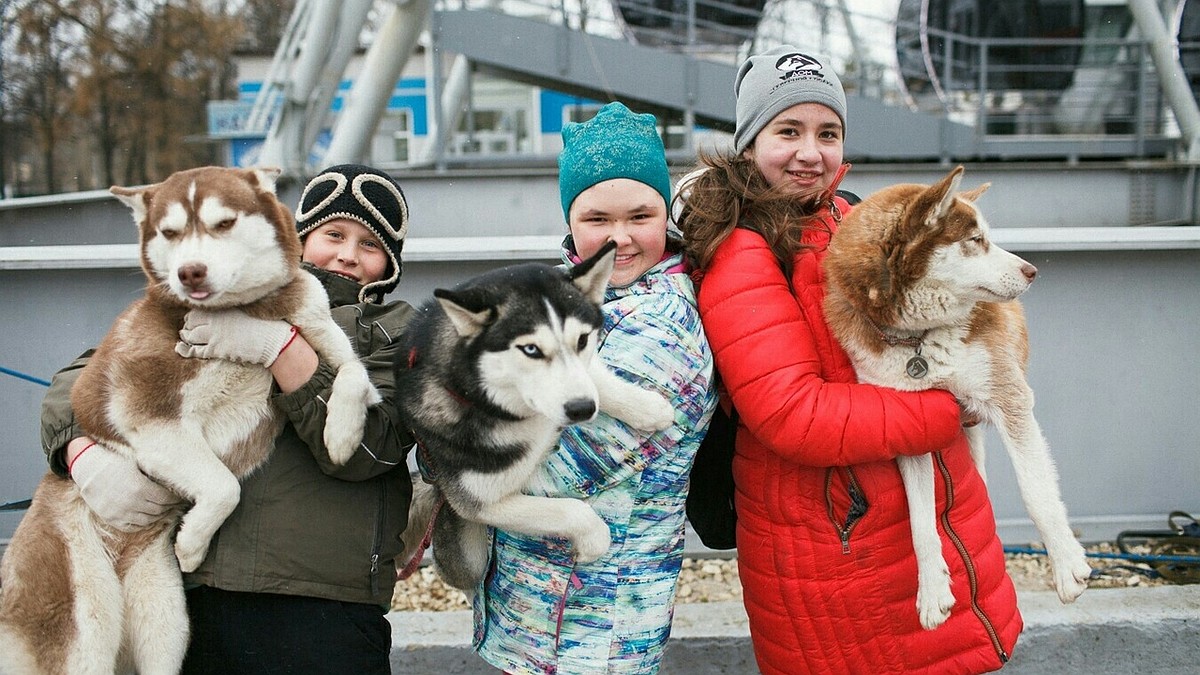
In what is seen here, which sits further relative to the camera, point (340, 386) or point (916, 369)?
point (916, 369)

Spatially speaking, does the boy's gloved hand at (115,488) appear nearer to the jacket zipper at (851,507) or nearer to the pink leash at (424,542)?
the pink leash at (424,542)

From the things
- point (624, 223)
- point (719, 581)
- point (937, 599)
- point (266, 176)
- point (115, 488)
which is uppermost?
point (266, 176)

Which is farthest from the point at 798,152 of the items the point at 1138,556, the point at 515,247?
the point at 1138,556

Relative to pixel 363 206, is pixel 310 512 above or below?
below

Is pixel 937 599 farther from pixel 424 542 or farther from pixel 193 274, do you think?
pixel 193 274

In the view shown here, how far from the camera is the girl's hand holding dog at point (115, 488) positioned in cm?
205

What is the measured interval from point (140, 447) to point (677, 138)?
1214cm

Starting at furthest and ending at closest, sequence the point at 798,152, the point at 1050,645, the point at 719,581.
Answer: the point at 719,581 → the point at 1050,645 → the point at 798,152

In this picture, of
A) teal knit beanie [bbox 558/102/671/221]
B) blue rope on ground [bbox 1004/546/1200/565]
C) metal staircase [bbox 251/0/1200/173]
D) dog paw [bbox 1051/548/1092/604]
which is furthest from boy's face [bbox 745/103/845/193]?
metal staircase [bbox 251/0/1200/173]

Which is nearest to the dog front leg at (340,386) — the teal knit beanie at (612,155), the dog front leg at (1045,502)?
the teal knit beanie at (612,155)

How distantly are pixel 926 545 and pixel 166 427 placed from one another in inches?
75.2

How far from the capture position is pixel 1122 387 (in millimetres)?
4465

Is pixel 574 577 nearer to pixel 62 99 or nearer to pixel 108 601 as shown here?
pixel 108 601

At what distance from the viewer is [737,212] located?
227 centimetres
